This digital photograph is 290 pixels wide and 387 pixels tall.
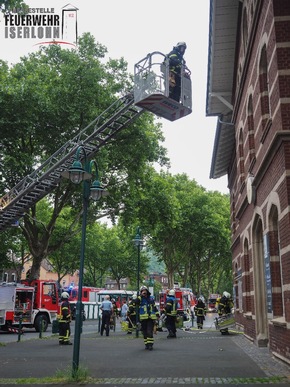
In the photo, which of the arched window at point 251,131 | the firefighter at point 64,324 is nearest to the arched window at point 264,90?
the arched window at point 251,131

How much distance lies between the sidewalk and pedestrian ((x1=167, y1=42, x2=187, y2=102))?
25.3ft

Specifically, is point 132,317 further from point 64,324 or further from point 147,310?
point 147,310

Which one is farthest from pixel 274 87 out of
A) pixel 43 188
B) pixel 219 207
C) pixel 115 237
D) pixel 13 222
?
pixel 115 237

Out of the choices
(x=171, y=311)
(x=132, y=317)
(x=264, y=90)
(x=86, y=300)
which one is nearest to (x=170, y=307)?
(x=171, y=311)

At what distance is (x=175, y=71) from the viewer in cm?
1441

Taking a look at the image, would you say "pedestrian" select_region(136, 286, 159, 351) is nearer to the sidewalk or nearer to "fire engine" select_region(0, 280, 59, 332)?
the sidewalk

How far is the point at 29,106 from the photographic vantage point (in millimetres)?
Result: 21078

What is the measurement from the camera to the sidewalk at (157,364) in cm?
788

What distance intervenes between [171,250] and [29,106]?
27.1 m

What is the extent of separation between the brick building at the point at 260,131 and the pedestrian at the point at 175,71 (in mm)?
1380

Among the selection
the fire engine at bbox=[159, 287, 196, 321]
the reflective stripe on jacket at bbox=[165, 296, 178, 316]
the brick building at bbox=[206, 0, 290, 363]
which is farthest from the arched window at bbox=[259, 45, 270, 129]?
the fire engine at bbox=[159, 287, 196, 321]

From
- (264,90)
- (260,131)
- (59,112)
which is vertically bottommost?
(260,131)

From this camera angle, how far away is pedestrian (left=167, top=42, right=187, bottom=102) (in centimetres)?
1419

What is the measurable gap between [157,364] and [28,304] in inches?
588
